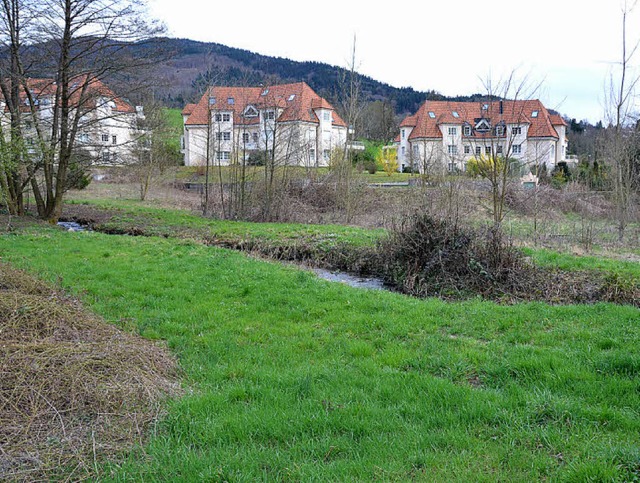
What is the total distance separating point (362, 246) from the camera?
14727 mm

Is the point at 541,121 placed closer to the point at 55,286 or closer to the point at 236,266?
the point at 236,266

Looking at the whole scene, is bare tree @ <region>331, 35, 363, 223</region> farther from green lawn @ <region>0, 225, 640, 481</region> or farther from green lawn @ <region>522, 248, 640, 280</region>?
green lawn @ <region>0, 225, 640, 481</region>

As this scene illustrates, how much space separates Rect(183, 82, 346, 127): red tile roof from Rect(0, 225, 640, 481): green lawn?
1535cm

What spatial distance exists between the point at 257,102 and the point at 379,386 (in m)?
20.7

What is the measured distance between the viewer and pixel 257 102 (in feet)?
78.1

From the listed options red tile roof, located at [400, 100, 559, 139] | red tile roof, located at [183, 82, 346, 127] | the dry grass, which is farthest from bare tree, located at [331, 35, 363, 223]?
red tile roof, located at [400, 100, 559, 139]

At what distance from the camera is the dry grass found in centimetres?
379

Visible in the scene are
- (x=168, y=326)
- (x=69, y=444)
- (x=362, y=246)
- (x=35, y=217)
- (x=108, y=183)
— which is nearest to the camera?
(x=69, y=444)

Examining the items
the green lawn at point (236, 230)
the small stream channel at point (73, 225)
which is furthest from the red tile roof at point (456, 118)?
the small stream channel at point (73, 225)

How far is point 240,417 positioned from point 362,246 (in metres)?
10.6

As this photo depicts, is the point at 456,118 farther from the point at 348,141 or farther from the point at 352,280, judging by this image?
the point at 352,280

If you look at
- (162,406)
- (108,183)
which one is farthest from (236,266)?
(108,183)

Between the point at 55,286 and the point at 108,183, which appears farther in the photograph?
the point at 108,183

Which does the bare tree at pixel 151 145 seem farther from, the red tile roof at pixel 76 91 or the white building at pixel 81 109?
the red tile roof at pixel 76 91
